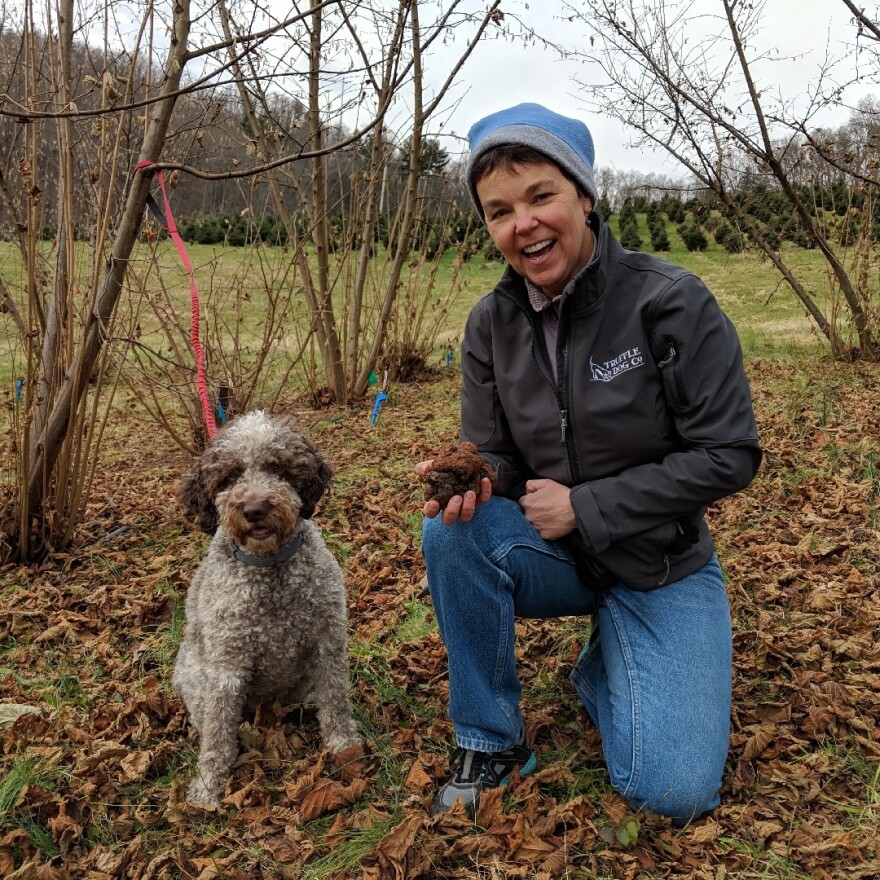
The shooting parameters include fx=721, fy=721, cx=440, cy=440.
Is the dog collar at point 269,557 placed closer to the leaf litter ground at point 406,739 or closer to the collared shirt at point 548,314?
the leaf litter ground at point 406,739

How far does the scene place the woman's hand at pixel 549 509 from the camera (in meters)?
2.40

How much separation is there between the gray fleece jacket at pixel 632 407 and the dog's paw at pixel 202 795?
151 cm

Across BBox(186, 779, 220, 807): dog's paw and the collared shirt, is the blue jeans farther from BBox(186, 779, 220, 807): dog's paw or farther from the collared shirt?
BBox(186, 779, 220, 807): dog's paw

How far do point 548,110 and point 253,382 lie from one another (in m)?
4.25

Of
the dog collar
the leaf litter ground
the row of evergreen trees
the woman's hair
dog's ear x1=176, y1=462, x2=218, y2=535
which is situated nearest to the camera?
the leaf litter ground

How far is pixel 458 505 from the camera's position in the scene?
2359mm

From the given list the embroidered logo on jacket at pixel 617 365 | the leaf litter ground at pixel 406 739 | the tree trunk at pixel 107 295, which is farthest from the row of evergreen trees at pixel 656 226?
the leaf litter ground at pixel 406 739

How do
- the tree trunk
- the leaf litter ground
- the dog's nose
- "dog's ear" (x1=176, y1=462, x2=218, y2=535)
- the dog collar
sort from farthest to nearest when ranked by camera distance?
the tree trunk < "dog's ear" (x1=176, y1=462, x2=218, y2=535) < the dog collar < the dog's nose < the leaf litter ground

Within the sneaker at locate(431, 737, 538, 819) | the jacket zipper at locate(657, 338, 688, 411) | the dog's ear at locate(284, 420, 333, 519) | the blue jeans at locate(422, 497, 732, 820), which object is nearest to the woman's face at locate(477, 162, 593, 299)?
the jacket zipper at locate(657, 338, 688, 411)

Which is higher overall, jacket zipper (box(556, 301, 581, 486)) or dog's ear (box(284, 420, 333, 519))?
jacket zipper (box(556, 301, 581, 486))

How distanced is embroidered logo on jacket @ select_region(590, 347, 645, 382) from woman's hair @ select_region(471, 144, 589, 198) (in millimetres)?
580

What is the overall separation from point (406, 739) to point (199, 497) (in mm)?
1251

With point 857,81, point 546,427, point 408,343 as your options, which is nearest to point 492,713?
point 546,427

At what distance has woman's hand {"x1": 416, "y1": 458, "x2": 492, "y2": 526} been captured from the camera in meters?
2.36
